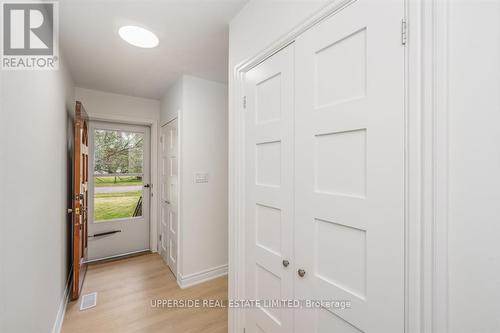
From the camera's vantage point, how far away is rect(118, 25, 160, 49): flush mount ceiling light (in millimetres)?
1780

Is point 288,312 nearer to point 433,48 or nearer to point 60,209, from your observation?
point 433,48

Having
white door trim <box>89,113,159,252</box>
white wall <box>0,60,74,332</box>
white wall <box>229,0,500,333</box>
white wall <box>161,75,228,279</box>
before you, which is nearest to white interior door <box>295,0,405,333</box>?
white wall <box>229,0,500,333</box>

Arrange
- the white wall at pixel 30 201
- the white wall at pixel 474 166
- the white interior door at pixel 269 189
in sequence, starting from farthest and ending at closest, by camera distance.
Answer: the white interior door at pixel 269 189 → the white wall at pixel 30 201 → the white wall at pixel 474 166

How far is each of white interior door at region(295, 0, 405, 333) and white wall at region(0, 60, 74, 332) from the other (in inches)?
51.4

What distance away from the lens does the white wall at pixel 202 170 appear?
8.80 feet

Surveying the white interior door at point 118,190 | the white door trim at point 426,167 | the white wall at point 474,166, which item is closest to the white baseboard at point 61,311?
the white interior door at point 118,190

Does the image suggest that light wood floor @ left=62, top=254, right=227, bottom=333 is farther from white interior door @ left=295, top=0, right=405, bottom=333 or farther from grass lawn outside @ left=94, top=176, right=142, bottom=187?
white interior door @ left=295, top=0, right=405, bottom=333

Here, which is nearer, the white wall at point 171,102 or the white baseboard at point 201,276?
the white baseboard at point 201,276

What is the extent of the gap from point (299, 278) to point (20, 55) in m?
1.87

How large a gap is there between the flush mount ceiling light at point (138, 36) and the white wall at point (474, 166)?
1971 millimetres

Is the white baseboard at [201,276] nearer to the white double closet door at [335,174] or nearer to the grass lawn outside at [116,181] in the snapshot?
the white double closet door at [335,174]

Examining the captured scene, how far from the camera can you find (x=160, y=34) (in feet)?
6.05

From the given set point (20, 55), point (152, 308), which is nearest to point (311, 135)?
point (20, 55)

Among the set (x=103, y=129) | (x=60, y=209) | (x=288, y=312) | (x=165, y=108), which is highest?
(x=165, y=108)
